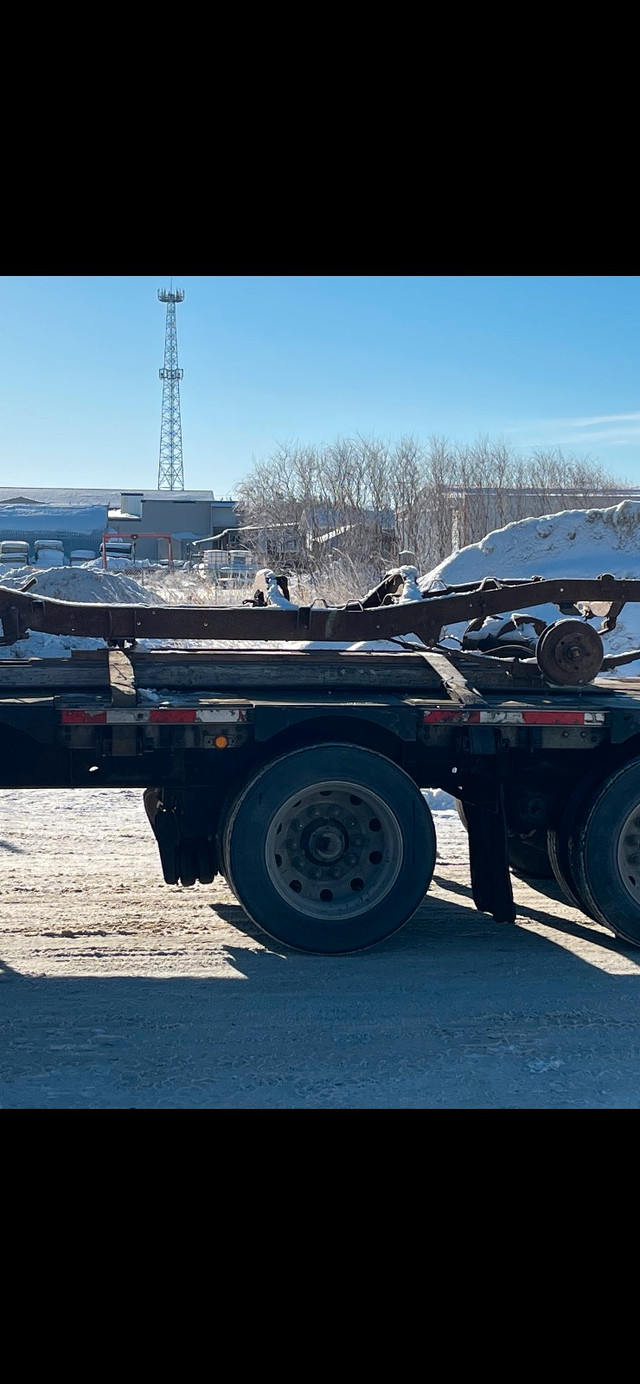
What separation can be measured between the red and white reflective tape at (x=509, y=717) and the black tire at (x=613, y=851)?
1.14ft

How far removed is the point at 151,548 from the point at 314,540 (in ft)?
101

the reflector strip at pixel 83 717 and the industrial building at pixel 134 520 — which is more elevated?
the industrial building at pixel 134 520

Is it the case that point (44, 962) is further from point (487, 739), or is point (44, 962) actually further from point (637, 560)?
point (637, 560)

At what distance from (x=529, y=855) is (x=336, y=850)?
6.91 ft

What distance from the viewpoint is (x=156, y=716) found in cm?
653

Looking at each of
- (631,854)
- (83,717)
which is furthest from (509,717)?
(83,717)

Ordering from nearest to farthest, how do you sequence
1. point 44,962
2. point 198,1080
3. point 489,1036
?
point 198,1080 < point 489,1036 < point 44,962

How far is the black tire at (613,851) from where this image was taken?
686cm

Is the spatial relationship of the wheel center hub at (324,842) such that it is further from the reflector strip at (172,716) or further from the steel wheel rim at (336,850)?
the reflector strip at (172,716)

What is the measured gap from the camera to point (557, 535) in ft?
68.7

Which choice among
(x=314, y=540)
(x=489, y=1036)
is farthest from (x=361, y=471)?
(x=489, y=1036)

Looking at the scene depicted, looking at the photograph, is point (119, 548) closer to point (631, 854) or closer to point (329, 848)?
point (329, 848)

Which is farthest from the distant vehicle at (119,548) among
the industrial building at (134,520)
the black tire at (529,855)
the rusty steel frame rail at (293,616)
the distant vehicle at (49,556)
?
the rusty steel frame rail at (293,616)

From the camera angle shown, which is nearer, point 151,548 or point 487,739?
point 487,739
